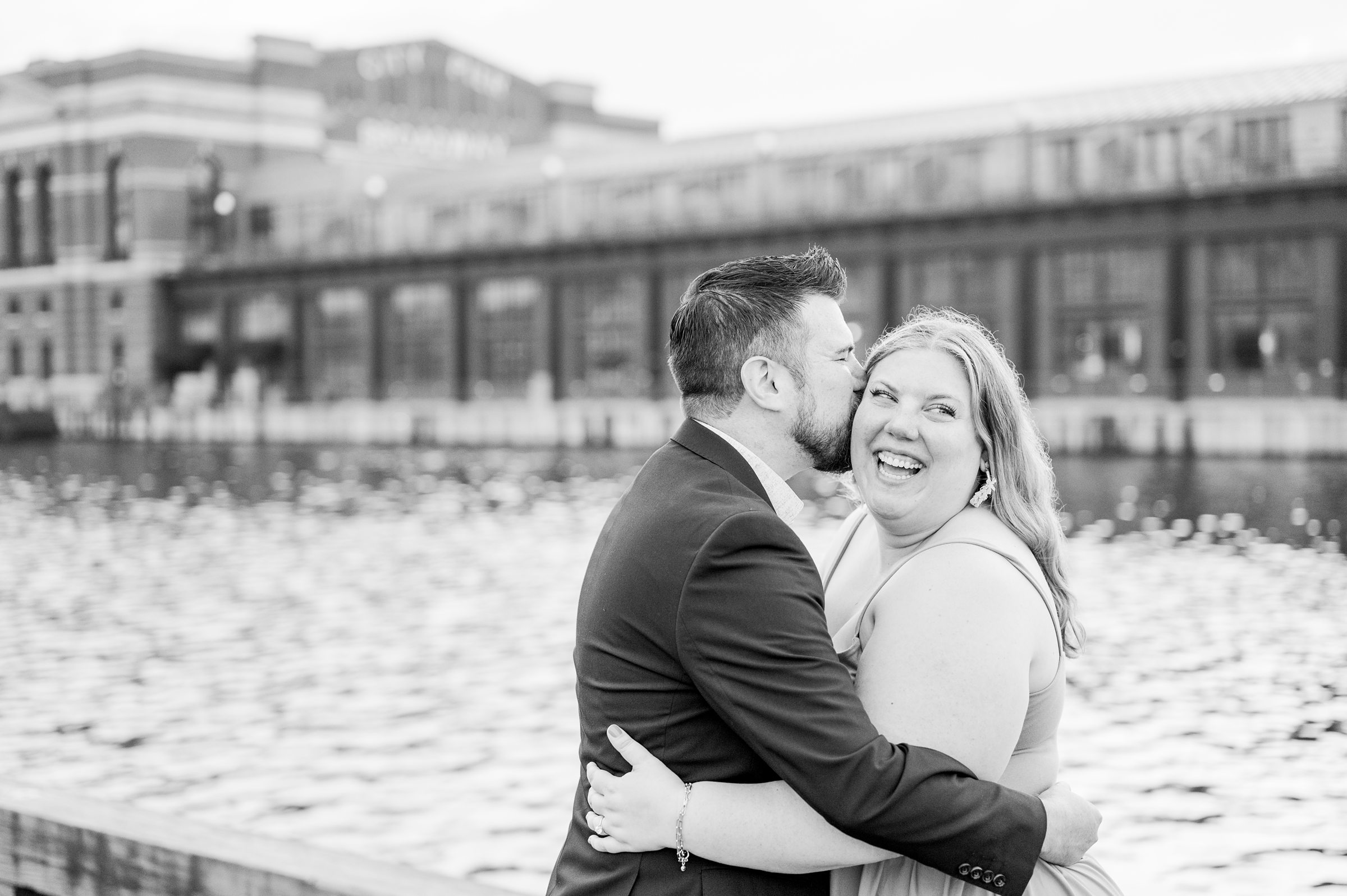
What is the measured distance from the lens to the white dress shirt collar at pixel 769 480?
3.03 meters

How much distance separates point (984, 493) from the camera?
3.11 meters

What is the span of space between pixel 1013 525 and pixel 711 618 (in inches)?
28.3

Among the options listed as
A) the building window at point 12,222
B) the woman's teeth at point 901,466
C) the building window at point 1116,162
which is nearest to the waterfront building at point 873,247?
the building window at point 1116,162

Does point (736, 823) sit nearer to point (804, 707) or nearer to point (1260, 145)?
point (804, 707)

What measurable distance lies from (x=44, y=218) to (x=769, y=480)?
9361 cm

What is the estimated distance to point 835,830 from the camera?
9.43 feet

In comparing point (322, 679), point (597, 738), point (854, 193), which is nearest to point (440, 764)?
point (322, 679)

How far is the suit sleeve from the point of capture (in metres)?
2.71

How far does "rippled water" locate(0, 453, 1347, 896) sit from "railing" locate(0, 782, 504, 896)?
1.06m

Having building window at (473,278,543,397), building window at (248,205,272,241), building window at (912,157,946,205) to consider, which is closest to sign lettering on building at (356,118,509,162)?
building window at (248,205,272,241)

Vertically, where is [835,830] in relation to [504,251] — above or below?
below

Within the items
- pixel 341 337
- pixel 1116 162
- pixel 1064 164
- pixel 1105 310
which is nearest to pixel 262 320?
pixel 341 337

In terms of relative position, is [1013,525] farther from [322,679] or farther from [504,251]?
A: [504,251]

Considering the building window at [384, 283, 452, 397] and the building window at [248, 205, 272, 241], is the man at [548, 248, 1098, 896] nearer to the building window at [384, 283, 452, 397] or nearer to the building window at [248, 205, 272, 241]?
the building window at [384, 283, 452, 397]
